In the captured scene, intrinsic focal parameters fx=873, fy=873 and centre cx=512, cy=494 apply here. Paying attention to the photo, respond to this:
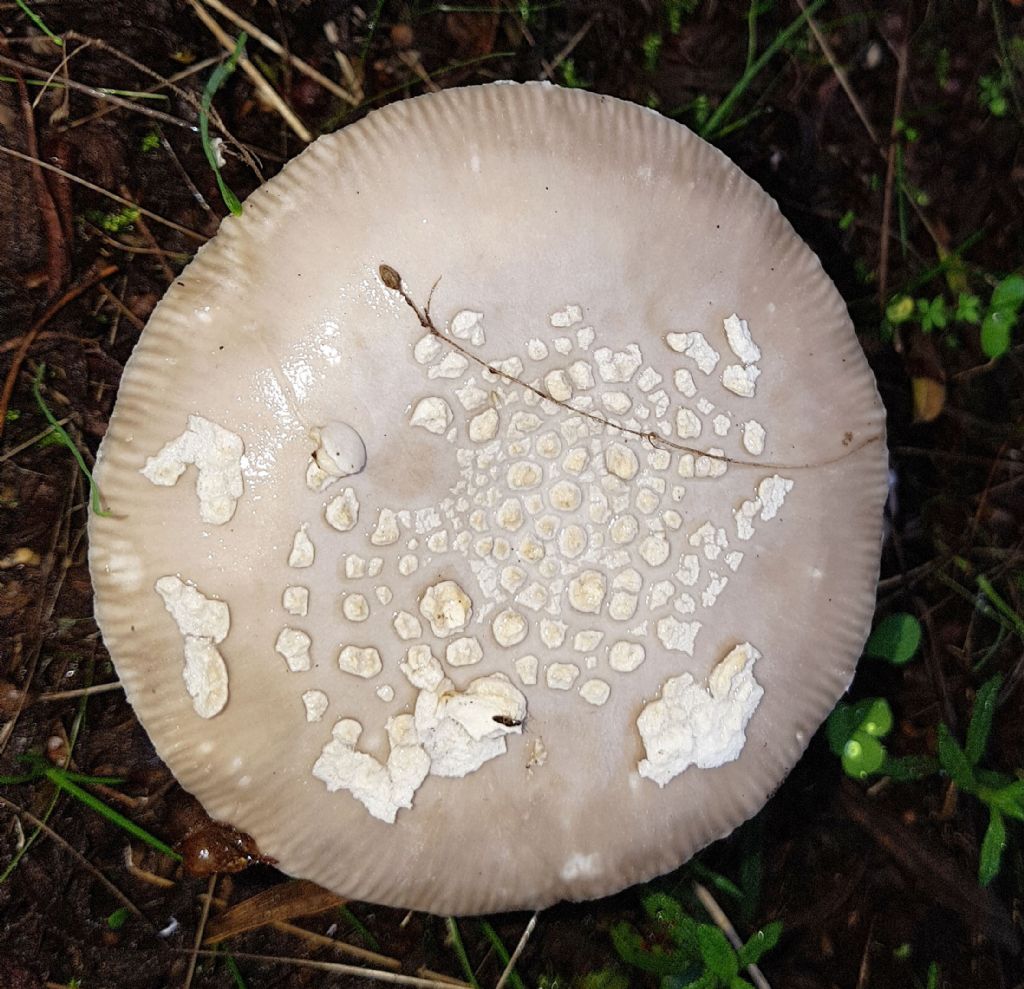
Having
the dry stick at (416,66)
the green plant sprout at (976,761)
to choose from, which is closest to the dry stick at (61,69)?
the dry stick at (416,66)

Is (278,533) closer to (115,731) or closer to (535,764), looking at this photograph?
(535,764)

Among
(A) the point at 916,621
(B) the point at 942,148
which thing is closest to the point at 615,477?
(A) the point at 916,621

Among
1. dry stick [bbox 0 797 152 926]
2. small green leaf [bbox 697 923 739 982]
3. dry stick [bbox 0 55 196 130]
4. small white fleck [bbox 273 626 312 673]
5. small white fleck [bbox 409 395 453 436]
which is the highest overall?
dry stick [bbox 0 55 196 130]

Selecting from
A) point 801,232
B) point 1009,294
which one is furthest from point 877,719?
point 801,232

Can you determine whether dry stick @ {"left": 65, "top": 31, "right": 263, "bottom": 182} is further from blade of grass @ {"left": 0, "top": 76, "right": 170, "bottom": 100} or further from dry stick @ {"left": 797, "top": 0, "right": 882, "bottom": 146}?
dry stick @ {"left": 797, "top": 0, "right": 882, "bottom": 146}

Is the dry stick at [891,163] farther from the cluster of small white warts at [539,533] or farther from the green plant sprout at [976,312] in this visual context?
the cluster of small white warts at [539,533]

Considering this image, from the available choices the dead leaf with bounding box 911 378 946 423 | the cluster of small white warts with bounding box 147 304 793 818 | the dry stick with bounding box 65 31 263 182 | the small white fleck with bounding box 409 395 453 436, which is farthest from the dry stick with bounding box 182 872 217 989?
the dead leaf with bounding box 911 378 946 423

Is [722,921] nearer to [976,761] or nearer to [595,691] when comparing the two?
[976,761]
